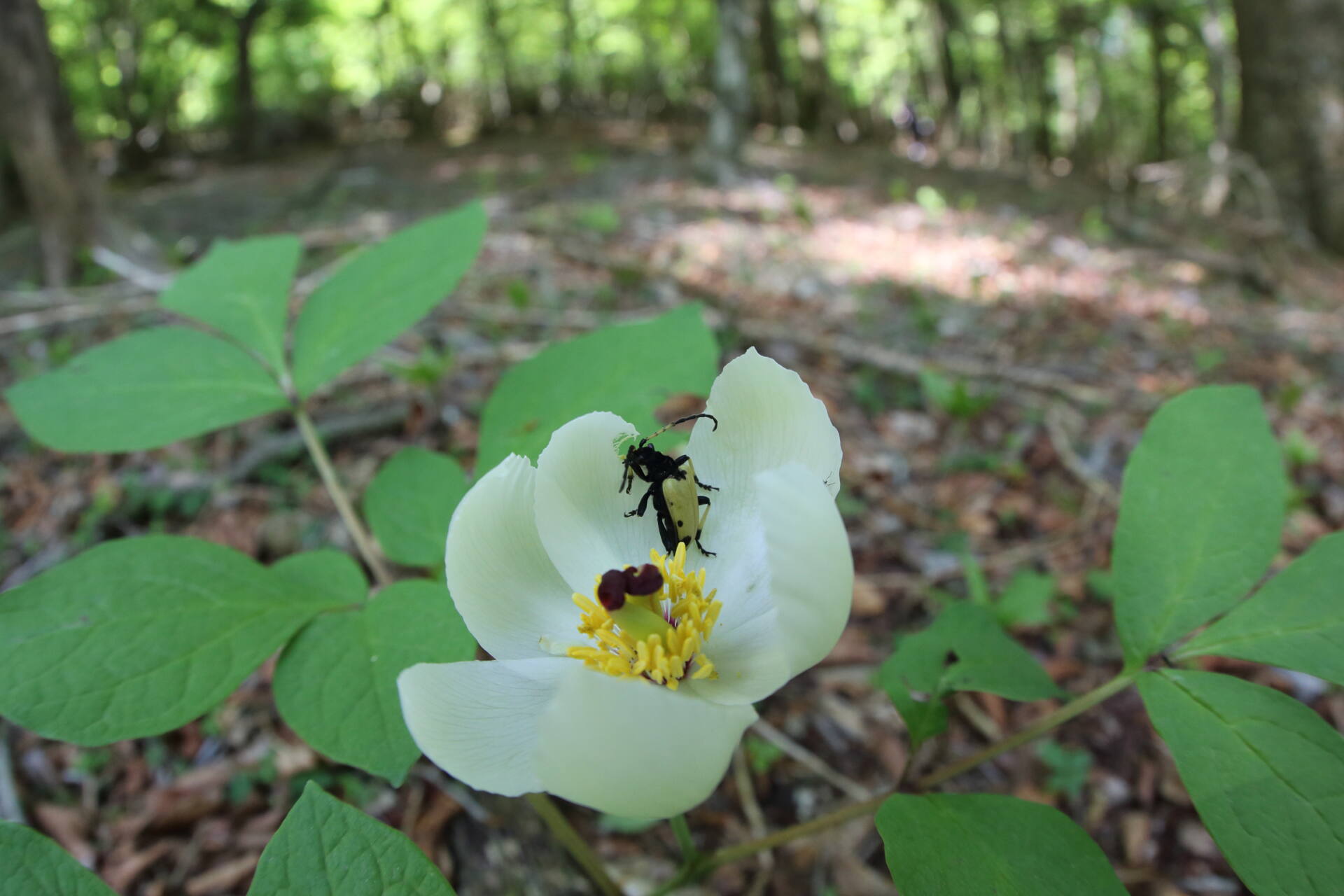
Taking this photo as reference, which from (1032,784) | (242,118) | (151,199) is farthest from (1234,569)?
(242,118)

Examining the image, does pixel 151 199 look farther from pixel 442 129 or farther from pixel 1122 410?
pixel 442 129

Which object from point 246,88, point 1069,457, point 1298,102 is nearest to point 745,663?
point 1069,457

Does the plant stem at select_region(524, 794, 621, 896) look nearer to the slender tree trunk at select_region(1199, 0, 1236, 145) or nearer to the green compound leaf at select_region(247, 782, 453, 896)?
the green compound leaf at select_region(247, 782, 453, 896)

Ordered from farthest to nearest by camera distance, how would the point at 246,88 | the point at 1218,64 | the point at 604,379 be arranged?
the point at 246,88 → the point at 1218,64 → the point at 604,379

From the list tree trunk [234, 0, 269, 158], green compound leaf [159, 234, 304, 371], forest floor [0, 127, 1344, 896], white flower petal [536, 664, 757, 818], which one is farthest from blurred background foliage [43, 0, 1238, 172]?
white flower petal [536, 664, 757, 818]

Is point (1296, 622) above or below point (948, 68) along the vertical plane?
below

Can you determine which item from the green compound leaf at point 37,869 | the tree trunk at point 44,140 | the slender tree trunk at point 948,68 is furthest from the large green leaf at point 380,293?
the slender tree trunk at point 948,68

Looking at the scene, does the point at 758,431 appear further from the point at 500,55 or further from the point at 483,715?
the point at 500,55
